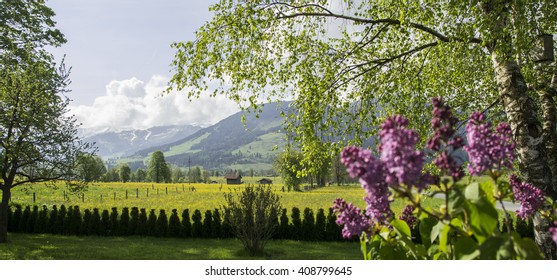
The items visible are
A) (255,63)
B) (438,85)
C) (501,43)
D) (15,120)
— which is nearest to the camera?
(501,43)

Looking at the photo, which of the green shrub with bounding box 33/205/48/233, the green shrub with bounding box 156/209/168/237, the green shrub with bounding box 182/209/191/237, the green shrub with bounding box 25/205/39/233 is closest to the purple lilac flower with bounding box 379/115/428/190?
the green shrub with bounding box 182/209/191/237

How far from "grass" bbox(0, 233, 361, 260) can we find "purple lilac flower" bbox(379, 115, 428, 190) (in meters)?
13.4

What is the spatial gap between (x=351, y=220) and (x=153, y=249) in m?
15.5

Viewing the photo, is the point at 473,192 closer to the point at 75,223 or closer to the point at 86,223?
the point at 86,223

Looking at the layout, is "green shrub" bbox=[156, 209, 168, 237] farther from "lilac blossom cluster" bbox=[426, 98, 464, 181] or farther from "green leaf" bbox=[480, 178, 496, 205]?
"lilac blossom cluster" bbox=[426, 98, 464, 181]

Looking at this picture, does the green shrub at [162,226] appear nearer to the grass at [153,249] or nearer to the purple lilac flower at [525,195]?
the grass at [153,249]

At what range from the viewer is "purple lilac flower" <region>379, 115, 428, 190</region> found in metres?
1.56

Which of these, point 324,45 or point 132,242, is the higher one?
point 324,45

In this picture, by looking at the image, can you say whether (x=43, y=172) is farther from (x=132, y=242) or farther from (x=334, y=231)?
(x=334, y=231)

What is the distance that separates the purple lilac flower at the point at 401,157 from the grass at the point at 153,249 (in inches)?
528

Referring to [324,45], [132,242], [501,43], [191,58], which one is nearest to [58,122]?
[132,242]

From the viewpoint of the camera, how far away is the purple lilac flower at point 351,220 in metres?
2.24

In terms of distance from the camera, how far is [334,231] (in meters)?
18.7
